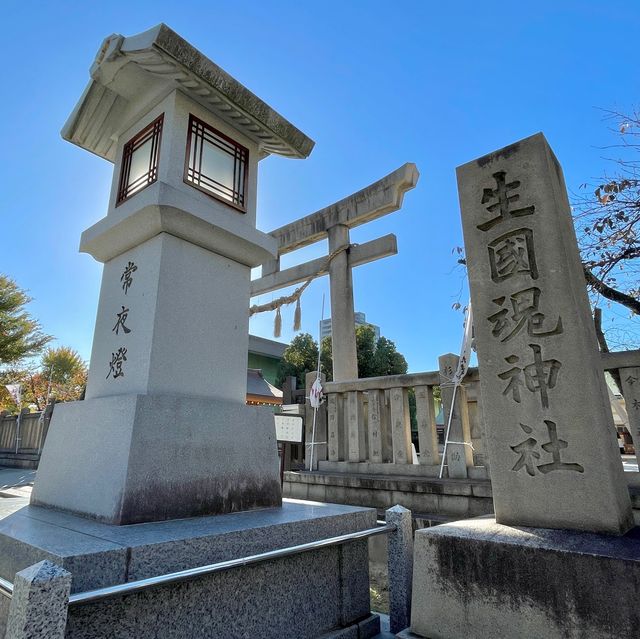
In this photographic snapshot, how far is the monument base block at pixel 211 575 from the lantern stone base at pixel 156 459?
0.13 meters

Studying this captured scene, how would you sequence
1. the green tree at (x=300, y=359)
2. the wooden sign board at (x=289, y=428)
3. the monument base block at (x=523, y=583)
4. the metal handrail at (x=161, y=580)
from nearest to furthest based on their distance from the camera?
the metal handrail at (x=161, y=580) → the monument base block at (x=523, y=583) → the wooden sign board at (x=289, y=428) → the green tree at (x=300, y=359)

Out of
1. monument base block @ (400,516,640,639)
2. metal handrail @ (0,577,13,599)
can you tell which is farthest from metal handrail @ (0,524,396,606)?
monument base block @ (400,516,640,639)

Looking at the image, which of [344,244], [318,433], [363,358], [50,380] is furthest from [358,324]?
[50,380]

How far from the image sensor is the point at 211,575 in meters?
2.02

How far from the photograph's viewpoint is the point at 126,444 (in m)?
2.46

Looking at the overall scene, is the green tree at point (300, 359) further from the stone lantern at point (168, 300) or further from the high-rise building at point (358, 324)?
the stone lantern at point (168, 300)

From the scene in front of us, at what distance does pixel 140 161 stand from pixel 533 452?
3891 millimetres

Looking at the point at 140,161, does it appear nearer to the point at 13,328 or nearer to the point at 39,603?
the point at 39,603

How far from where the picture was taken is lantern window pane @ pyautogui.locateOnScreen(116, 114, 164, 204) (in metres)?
3.40

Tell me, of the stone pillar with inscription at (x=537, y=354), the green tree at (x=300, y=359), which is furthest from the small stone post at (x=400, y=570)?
the green tree at (x=300, y=359)

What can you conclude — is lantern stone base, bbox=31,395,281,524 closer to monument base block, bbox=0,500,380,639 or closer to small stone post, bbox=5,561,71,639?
monument base block, bbox=0,500,380,639

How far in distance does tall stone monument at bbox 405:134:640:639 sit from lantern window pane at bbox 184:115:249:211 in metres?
2.01

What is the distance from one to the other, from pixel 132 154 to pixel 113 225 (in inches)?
37.0

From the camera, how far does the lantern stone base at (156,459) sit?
2.44m
